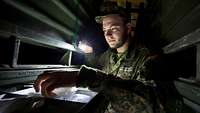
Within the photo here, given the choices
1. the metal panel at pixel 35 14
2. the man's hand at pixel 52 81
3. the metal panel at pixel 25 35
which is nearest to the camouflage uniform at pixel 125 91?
the man's hand at pixel 52 81

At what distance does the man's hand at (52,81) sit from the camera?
3.29 feet

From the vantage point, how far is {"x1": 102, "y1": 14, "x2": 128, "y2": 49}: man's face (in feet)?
7.85

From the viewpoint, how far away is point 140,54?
7.08ft

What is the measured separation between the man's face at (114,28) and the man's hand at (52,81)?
141 cm

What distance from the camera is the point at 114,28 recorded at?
2.41 meters

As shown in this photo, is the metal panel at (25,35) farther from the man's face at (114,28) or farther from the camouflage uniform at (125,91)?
the man's face at (114,28)

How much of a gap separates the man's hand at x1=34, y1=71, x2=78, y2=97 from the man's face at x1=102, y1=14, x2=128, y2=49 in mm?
1413

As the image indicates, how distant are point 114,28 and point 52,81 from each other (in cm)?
152

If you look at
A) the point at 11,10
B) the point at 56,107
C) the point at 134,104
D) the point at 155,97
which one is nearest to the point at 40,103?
the point at 56,107

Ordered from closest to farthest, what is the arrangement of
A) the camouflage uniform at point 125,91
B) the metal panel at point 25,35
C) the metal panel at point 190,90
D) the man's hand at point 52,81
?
1. the man's hand at point 52,81
2. the camouflage uniform at point 125,91
3. the metal panel at point 25,35
4. the metal panel at point 190,90

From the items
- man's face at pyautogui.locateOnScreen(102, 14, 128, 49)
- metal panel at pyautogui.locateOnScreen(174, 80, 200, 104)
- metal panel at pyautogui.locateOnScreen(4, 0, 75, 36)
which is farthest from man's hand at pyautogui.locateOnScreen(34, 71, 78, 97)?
man's face at pyautogui.locateOnScreen(102, 14, 128, 49)

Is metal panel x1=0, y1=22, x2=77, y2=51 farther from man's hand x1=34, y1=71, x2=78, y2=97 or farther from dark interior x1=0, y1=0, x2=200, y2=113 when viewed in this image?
man's hand x1=34, y1=71, x2=78, y2=97

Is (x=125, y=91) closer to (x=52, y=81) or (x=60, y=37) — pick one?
(x=52, y=81)

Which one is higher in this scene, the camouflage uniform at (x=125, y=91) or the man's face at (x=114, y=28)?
the man's face at (x=114, y=28)
